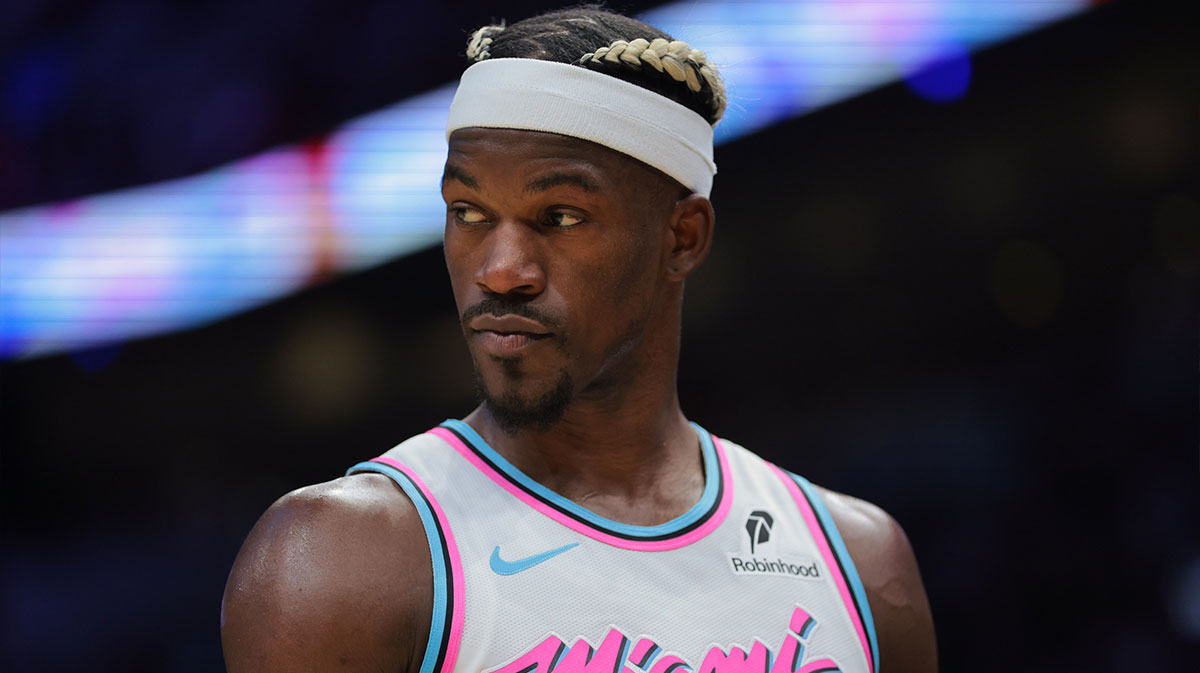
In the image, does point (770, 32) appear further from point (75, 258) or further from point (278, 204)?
point (75, 258)

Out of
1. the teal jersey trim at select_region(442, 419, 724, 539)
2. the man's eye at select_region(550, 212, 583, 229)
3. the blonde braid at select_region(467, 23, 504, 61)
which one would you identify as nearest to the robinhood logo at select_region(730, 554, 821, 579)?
the teal jersey trim at select_region(442, 419, 724, 539)

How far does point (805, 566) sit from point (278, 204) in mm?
2944

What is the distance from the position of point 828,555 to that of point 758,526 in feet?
0.46

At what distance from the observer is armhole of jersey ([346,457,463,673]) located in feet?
5.72

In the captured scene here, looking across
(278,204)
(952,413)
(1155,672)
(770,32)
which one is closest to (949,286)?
(952,413)

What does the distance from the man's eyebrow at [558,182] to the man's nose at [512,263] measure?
0.06 metres

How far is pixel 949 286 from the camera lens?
4836mm

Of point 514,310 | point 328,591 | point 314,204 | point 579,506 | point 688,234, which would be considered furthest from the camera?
point 314,204

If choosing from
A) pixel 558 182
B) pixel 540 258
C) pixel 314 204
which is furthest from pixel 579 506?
pixel 314 204

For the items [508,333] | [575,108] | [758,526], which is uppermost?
[575,108]

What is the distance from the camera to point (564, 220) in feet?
6.38

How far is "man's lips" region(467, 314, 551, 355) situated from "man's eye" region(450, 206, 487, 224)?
166 millimetres

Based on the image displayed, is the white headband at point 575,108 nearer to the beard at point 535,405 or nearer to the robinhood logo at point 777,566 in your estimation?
the beard at point 535,405

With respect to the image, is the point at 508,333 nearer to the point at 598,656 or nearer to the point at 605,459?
the point at 605,459
